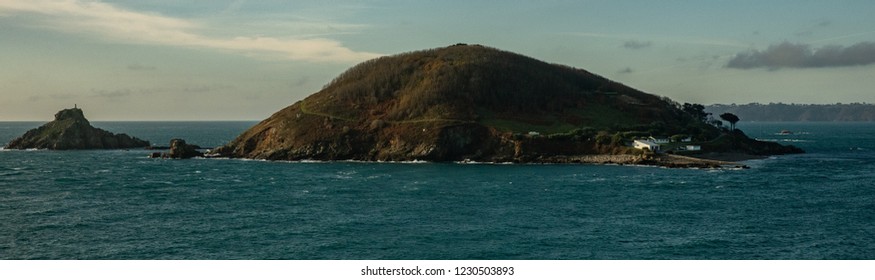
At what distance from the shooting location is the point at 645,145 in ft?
542

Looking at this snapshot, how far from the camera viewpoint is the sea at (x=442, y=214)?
60.7 m

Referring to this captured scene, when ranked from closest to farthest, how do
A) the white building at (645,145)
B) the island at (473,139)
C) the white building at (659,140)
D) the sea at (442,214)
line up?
the sea at (442,214) → the white building at (645,145) → the island at (473,139) → the white building at (659,140)

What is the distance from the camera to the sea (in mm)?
60656

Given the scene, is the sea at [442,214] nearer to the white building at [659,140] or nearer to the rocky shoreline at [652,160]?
the rocky shoreline at [652,160]

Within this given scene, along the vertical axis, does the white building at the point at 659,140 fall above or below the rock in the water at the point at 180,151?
above

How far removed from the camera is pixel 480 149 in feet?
572

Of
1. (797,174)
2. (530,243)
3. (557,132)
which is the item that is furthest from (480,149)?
(530,243)

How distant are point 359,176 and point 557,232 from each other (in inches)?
2715

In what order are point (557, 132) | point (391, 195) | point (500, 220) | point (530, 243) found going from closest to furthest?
point (530, 243) < point (500, 220) < point (391, 195) < point (557, 132)

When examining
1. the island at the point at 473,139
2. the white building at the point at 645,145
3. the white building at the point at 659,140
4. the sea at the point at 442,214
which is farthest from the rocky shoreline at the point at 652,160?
the white building at the point at 659,140

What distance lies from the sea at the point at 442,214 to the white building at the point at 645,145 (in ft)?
79.1

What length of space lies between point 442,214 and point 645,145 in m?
97.4

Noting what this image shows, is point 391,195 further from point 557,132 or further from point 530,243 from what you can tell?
point 557,132

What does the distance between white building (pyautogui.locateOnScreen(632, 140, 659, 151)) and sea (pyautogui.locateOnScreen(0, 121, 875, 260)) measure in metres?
24.1
